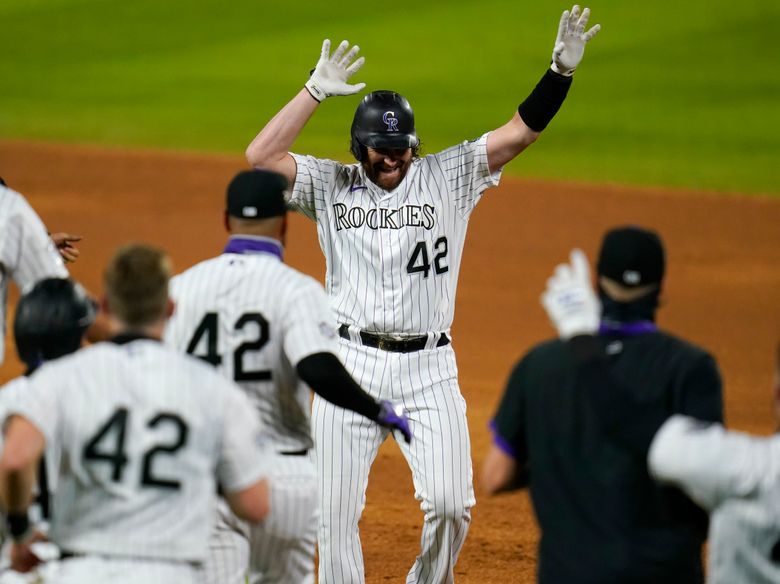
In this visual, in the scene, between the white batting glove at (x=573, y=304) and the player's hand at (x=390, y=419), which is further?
the player's hand at (x=390, y=419)

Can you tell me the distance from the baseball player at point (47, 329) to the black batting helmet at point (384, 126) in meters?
2.22

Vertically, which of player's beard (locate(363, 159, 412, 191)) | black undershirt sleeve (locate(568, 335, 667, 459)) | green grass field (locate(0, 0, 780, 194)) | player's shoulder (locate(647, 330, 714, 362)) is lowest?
black undershirt sleeve (locate(568, 335, 667, 459))

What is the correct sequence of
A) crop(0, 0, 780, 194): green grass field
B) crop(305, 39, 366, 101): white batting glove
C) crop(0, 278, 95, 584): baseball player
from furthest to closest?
crop(0, 0, 780, 194): green grass field, crop(305, 39, 366, 101): white batting glove, crop(0, 278, 95, 584): baseball player

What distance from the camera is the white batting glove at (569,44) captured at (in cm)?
630

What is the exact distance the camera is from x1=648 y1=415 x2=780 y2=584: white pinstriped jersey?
327 centimetres

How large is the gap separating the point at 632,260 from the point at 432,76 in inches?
756

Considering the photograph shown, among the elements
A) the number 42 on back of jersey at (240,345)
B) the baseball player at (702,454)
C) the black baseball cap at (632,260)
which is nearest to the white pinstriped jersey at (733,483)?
the baseball player at (702,454)

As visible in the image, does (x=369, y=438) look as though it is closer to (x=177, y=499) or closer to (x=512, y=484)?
(x=512, y=484)

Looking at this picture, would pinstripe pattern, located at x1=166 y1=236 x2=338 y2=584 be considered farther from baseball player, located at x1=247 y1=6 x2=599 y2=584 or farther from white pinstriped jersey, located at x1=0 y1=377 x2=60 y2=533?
baseball player, located at x1=247 y1=6 x2=599 y2=584

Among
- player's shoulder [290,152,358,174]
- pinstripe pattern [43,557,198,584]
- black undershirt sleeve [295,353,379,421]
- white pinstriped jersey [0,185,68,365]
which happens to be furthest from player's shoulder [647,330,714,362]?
player's shoulder [290,152,358,174]

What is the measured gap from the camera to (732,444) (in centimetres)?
329

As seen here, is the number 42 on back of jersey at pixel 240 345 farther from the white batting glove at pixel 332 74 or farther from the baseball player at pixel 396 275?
the white batting glove at pixel 332 74

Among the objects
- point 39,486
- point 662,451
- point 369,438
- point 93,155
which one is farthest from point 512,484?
point 93,155

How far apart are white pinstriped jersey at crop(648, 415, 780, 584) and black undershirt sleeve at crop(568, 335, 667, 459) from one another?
0.20m
